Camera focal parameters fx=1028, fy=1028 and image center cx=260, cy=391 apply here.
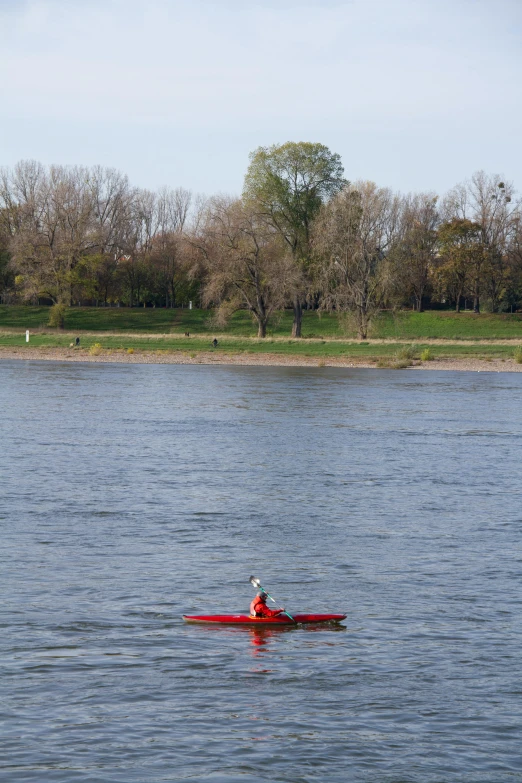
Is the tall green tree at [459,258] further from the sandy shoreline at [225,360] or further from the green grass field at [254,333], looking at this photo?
the sandy shoreline at [225,360]

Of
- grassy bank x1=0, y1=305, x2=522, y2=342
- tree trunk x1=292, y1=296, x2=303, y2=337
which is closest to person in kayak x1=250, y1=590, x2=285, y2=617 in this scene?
grassy bank x1=0, y1=305, x2=522, y2=342

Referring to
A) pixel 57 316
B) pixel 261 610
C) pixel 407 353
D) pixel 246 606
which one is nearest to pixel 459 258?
pixel 407 353

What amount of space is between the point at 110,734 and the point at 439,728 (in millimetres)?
3676

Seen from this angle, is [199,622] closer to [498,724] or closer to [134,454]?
[498,724]

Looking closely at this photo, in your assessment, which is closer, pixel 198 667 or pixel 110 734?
pixel 110 734

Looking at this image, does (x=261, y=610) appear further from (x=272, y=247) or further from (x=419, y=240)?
(x=419, y=240)

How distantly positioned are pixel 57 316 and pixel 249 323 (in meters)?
18.7

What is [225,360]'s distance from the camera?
266 ft

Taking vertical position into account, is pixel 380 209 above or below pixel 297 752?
above

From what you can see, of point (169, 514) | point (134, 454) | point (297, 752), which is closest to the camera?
point (297, 752)

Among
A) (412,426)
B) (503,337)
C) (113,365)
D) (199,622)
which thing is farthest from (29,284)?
(199,622)

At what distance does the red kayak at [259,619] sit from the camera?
14742 mm

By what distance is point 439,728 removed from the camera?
1159 centimetres

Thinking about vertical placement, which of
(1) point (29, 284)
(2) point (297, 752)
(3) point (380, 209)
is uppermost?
(3) point (380, 209)
